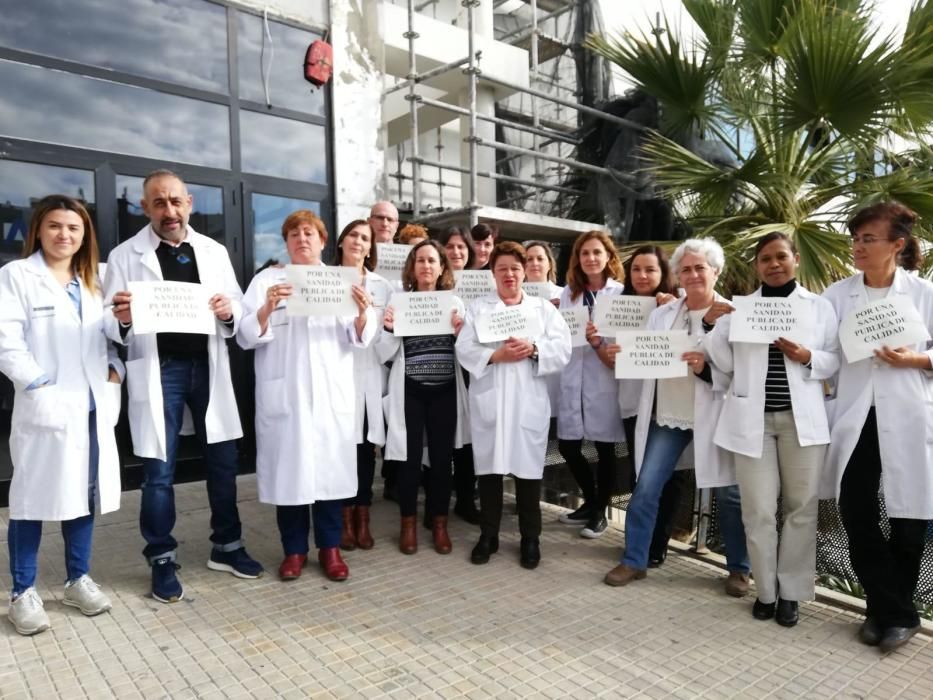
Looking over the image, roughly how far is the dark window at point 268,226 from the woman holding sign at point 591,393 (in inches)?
120

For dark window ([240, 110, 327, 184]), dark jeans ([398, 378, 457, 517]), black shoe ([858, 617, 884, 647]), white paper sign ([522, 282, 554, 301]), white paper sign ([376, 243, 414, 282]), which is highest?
dark window ([240, 110, 327, 184])

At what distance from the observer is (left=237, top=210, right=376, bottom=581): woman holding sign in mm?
3488

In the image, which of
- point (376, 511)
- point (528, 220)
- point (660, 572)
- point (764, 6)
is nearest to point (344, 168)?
point (528, 220)

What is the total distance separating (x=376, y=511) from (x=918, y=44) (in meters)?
5.09

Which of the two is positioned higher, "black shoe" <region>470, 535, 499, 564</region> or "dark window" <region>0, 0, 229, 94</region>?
"dark window" <region>0, 0, 229, 94</region>

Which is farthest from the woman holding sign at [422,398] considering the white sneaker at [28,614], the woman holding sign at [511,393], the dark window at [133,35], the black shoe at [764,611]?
the dark window at [133,35]

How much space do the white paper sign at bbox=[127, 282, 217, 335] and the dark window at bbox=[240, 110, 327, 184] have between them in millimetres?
3271

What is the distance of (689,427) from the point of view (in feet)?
11.4

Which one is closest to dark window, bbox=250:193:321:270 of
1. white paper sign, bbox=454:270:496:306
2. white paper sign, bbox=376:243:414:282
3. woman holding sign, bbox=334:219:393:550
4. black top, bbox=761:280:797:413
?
white paper sign, bbox=376:243:414:282

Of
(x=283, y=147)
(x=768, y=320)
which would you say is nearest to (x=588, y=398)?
(x=768, y=320)

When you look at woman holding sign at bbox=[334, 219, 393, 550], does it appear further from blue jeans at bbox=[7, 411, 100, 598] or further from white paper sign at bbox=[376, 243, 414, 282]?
blue jeans at bbox=[7, 411, 100, 598]

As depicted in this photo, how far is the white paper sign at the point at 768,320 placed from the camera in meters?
2.96

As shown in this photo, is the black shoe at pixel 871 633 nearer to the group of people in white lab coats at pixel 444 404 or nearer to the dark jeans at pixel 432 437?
the group of people in white lab coats at pixel 444 404

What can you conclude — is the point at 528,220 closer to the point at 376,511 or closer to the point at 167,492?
the point at 376,511
